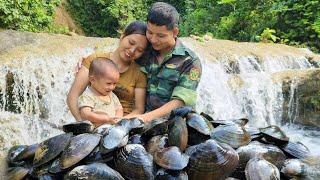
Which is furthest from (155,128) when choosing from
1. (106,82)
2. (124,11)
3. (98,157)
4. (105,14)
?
(105,14)

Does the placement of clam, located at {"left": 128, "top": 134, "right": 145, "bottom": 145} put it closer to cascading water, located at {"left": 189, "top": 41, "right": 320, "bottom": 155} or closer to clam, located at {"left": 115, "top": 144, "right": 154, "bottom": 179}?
clam, located at {"left": 115, "top": 144, "right": 154, "bottom": 179}

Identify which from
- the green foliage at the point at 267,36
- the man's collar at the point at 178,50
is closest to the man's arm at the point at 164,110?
the man's collar at the point at 178,50

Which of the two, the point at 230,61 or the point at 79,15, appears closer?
the point at 230,61

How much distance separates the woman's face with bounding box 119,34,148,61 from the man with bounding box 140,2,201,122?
6 cm

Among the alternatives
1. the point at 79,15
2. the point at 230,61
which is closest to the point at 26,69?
the point at 230,61

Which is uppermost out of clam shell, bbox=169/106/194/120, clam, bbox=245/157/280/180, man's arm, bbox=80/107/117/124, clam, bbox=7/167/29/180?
clam shell, bbox=169/106/194/120

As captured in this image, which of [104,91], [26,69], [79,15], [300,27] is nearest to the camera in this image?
[104,91]

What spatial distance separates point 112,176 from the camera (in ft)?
7.79

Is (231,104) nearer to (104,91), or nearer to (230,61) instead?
(230,61)

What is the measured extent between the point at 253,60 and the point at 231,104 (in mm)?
2281

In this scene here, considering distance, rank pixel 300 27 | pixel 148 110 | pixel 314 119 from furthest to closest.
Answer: pixel 300 27
pixel 314 119
pixel 148 110

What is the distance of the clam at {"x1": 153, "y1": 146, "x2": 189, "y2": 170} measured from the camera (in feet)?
7.78

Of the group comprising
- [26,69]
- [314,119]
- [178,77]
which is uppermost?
[178,77]

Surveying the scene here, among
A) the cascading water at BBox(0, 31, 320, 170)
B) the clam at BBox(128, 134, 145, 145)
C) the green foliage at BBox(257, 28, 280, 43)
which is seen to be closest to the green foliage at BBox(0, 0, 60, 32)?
the cascading water at BBox(0, 31, 320, 170)
